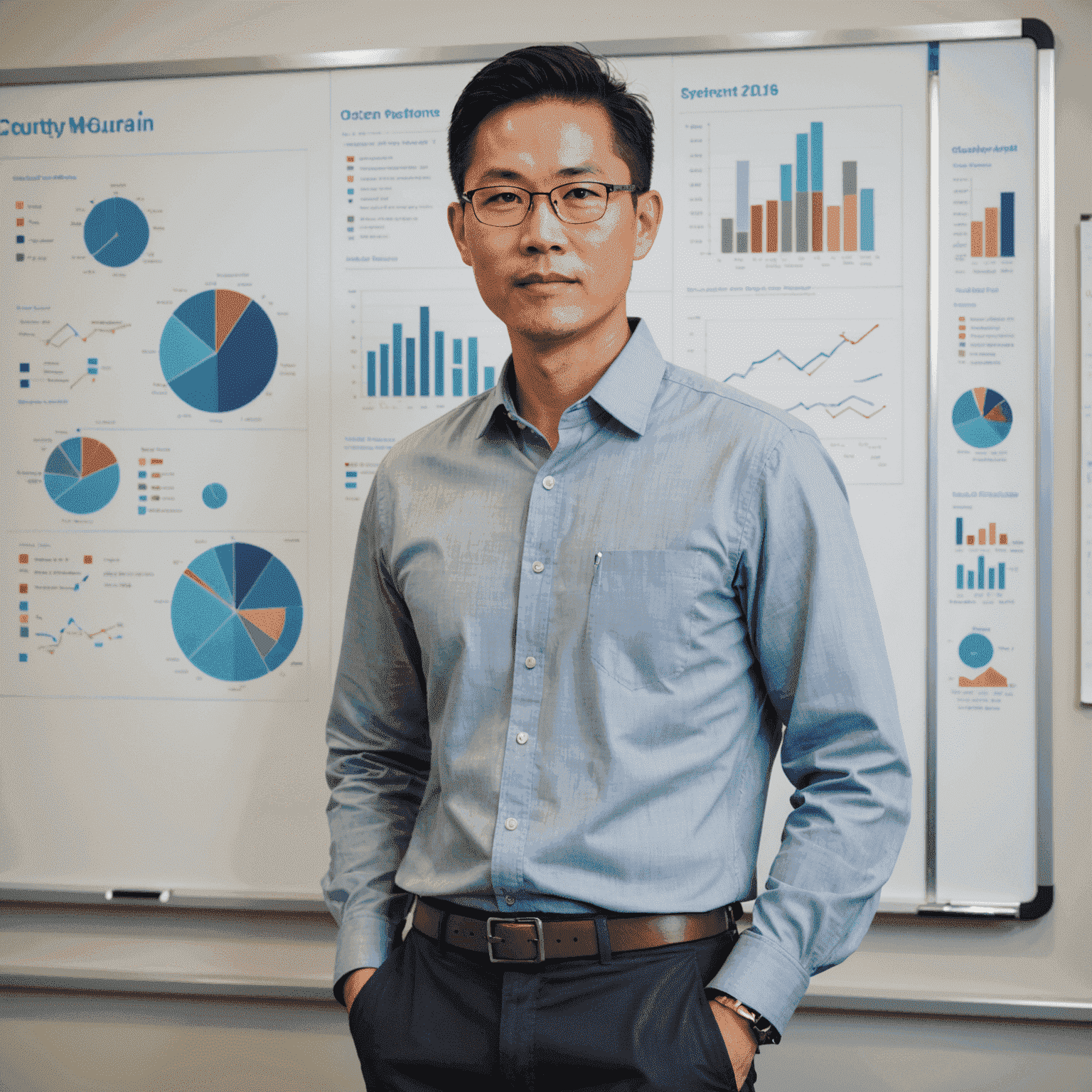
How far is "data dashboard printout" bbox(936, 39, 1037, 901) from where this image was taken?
1568mm

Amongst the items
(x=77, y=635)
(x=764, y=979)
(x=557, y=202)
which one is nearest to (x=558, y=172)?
(x=557, y=202)

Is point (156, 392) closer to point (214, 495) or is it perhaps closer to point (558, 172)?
point (214, 495)

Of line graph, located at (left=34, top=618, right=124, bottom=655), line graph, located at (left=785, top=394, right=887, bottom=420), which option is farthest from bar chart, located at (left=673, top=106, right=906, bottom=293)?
line graph, located at (left=34, top=618, right=124, bottom=655)

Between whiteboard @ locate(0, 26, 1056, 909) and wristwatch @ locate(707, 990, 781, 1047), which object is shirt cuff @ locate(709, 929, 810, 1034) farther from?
whiteboard @ locate(0, 26, 1056, 909)

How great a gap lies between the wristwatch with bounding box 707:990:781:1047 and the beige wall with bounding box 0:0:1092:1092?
77cm

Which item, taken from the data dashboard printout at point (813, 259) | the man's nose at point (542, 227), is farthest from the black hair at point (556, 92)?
the data dashboard printout at point (813, 259)

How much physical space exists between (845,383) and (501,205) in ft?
2.68

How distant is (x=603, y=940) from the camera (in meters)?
0.94

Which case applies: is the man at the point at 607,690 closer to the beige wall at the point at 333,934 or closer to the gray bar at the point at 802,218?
the gray bar at the point at 802,218

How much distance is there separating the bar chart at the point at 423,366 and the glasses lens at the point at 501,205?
2.02 ft

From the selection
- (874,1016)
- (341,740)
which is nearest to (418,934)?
(341,740)

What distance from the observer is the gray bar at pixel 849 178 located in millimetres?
1594

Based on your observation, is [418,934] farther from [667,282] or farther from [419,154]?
[419,154]

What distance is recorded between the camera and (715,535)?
0.99 metres
